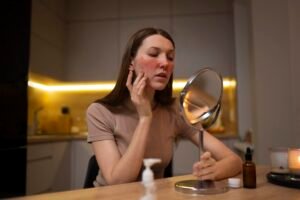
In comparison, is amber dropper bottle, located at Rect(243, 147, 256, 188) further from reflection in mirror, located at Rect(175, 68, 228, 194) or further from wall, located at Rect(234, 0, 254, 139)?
wall, located at Rect(234, 0, 254, 139)

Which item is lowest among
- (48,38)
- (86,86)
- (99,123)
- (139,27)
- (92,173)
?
(92,173)

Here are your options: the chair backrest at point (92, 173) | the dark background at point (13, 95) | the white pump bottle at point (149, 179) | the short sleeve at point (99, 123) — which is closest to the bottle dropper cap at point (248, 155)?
the white pump bottle at point (149, 179)

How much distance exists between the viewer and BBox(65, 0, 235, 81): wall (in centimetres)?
280

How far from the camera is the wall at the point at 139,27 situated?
280 cm

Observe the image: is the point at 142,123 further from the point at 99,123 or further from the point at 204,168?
the point at 204,168

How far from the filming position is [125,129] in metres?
1.13

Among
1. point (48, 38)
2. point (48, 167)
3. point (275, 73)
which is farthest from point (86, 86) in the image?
point (275, 73)

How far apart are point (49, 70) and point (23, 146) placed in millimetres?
934

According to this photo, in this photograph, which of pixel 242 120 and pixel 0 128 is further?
pixel 242 120

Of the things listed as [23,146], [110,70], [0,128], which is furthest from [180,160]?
[0,128]

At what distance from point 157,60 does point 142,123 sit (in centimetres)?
22

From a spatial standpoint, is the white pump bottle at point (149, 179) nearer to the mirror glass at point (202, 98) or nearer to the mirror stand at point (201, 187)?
the mirror stand at point (201, 187)

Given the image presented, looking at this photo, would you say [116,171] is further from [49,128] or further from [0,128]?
[49,128]

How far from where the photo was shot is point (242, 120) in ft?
8.62
